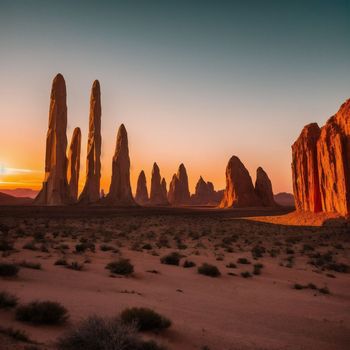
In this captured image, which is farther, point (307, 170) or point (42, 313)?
point (307, 170)

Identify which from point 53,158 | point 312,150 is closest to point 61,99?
point 53,158

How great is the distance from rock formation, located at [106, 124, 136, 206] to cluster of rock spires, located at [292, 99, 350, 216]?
37954 millimetres

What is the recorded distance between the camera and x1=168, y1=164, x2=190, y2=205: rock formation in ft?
426

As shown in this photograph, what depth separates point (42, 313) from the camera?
4930 mm

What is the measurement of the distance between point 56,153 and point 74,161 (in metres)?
22.7

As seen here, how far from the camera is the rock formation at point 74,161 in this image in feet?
253

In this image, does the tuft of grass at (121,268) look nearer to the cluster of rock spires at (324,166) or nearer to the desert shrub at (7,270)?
the desert shrub at (7,270)

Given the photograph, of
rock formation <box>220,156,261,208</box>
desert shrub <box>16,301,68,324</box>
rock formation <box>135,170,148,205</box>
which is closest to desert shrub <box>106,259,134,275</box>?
desert shrub <box>16,301,68,324</box>

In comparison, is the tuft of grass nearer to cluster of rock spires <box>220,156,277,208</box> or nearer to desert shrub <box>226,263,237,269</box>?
desert shrub <box>226,263,237,269</box>

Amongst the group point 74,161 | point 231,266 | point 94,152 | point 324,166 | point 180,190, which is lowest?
point 231,266

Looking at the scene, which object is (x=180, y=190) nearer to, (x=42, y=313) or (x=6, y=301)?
(x=6, y=301)

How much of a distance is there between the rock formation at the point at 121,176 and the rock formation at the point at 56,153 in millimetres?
11415

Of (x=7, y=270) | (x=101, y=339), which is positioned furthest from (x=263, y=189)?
(x=101, y=339)

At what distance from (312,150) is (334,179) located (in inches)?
281
